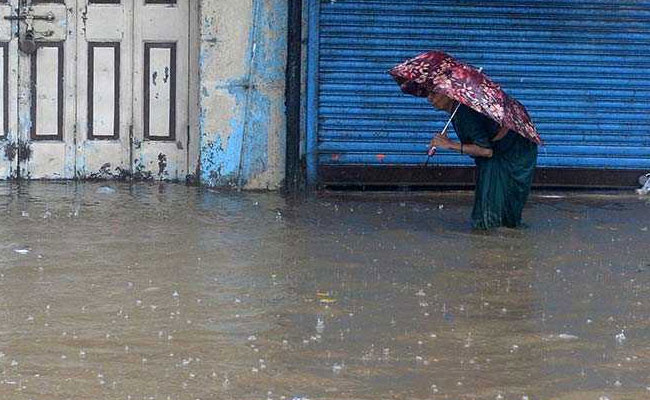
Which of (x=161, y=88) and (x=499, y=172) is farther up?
(x=161, y=88)

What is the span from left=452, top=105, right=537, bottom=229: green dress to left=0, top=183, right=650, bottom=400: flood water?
15cm

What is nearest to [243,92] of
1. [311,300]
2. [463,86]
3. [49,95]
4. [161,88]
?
[161,88]

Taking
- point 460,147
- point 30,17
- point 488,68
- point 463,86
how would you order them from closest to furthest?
point 463,86, point 460,147, point 30,17, point 488,68

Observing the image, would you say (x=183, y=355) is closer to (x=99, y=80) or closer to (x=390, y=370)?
(x=390, y=370)

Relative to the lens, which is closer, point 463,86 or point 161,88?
point 463,86

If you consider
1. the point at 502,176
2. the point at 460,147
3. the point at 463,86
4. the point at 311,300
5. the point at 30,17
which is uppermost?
the point at 30,17

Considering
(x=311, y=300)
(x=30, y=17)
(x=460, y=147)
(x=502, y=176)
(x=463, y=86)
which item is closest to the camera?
(x=311, y=300)

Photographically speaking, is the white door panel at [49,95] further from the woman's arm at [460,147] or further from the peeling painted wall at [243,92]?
the woman's arm at [460,147]

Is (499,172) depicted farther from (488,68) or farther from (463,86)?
(488,68)

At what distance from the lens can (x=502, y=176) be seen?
7.94 m

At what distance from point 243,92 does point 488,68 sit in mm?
1750

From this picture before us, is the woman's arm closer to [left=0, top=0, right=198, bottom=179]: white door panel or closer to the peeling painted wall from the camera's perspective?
the peeling painted wall

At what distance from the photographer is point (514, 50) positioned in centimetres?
951

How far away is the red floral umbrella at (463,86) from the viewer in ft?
24.3
